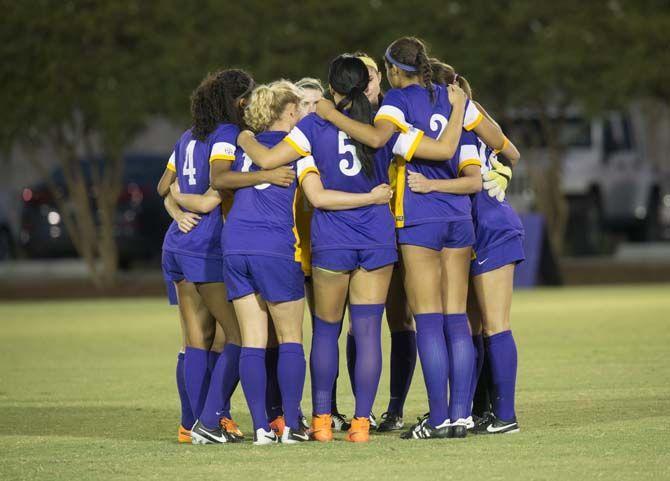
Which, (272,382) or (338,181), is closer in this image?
(338,181)

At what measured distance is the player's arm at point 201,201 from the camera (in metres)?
8.08

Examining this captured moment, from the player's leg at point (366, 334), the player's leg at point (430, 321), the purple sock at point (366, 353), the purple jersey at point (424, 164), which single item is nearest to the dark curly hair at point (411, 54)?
the purple jersey at point (424, 164)

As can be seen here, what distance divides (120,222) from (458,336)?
18000 millimetres

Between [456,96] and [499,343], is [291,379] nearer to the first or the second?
[499,343]

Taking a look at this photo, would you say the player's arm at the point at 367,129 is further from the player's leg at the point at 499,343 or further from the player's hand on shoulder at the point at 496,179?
the player's leg at the point at 499,343

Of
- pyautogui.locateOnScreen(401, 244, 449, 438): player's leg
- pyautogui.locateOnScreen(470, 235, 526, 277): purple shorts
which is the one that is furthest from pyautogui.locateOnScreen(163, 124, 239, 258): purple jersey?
pyautogui.locateOnScreen(470, 235, 526, 277): purple shorts

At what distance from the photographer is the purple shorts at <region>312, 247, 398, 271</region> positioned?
7.74 m

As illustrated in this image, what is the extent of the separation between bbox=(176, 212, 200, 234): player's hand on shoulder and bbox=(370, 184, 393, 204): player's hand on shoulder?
1.04 m

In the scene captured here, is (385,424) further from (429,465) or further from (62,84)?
(62,84)

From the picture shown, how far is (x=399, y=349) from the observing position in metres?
8.61

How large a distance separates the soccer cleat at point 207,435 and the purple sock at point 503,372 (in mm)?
1473

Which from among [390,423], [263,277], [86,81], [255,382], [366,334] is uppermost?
[86,81]

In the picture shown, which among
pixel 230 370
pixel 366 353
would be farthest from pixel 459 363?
pixel 230 370

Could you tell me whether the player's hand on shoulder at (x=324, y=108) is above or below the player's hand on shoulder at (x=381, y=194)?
above
